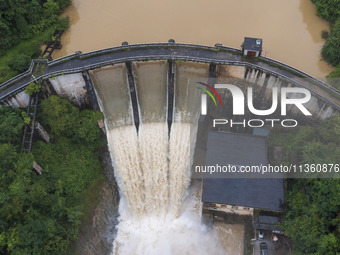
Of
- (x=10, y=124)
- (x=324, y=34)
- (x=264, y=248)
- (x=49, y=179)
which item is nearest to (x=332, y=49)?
(x=324, y=34)

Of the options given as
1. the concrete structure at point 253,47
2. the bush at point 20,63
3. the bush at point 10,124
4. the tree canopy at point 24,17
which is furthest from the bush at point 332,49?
the bush at point 20,63

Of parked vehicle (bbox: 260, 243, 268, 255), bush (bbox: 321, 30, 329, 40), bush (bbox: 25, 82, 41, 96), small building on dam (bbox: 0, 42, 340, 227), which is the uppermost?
bush (bbox: 321, 30, 329, 40)

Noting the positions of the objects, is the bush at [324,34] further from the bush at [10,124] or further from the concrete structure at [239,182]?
the bush at [10,124]

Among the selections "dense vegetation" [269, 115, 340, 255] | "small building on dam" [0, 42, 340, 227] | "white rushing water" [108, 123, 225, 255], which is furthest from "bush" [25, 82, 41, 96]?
"dense vegetation" [269, 115, 340, 255]

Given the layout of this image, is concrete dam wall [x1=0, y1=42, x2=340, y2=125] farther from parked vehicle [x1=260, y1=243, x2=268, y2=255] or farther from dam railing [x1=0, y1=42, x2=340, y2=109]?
parked vehicle [x1=260, y1=243, x2=268, y2=255]

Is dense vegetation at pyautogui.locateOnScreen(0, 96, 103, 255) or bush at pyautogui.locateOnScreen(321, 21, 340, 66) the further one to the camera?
bush at pyautogui.locateOnScreen(321, 21, 340, 66)

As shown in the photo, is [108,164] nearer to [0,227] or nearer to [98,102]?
[98,102]
